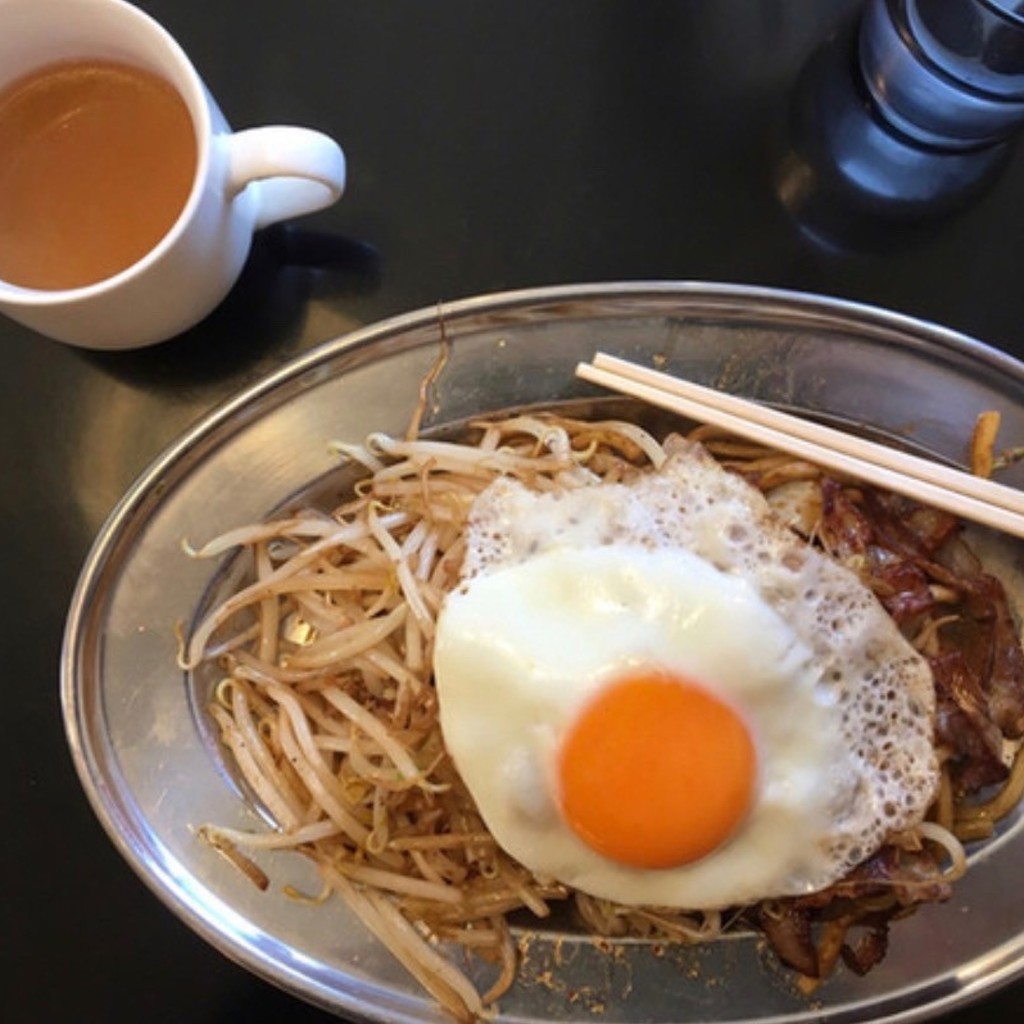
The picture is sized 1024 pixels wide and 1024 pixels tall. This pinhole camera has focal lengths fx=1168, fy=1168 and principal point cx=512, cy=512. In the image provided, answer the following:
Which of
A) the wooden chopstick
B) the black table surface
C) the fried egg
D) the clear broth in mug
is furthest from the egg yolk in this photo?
the clear broth in mug

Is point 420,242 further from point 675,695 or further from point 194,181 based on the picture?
point 675,695

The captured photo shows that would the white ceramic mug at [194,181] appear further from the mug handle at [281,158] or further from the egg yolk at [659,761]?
the egg yolk at [659,761]

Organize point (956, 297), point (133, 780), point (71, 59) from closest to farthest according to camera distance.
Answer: point (71, 59), point (133, 780), point (956, 297)

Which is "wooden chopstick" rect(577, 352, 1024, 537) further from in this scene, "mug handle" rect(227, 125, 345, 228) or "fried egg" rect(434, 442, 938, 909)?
"mug handle" rect(227, 125, 345, 228)

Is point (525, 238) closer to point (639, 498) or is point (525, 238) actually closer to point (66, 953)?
point (639, 498)

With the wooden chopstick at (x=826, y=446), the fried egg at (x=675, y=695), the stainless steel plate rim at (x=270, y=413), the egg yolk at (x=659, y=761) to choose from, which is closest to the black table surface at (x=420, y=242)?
the stainless steel plate rim at (x=270, y=413)

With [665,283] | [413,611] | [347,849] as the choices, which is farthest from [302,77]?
[347,849]

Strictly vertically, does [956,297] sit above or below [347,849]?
above
